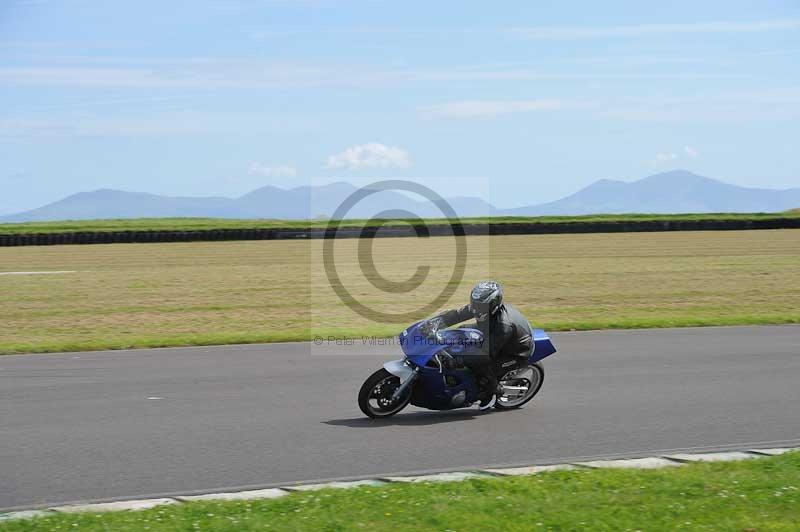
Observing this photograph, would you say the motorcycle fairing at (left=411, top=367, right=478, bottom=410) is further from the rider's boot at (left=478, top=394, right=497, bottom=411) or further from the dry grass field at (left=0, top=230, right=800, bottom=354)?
the dry grass field at (left=0, top=230, right=800, bottom=354)

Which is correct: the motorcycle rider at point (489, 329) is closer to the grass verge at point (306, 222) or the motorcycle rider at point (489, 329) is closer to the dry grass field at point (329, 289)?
the dry grass field at point (329, 289)

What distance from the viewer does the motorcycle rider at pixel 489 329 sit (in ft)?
33.9

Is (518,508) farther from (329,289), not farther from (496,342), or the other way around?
(329,289)

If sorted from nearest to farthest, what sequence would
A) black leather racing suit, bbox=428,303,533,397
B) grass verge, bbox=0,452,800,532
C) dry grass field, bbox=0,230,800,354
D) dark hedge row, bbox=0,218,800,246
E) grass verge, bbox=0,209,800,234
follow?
grass verge, bbox=0,452,800,532 → black leather racing suit, bbox=428,303,533,397 → dry grass field, bbox=0,230,800,354 → dark hedge row, bbox=0,218,800,246 → grass verge, bbox=0,209,800,234

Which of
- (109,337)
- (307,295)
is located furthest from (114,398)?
(307,295)

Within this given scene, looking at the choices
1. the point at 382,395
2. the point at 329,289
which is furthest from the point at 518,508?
the point at 329,289

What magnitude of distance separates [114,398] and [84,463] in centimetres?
308

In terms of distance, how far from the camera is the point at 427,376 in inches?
407

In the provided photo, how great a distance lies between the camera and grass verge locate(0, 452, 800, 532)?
6.30 meters

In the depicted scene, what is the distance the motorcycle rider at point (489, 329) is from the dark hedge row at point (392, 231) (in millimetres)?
45089

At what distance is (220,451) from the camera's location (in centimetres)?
873

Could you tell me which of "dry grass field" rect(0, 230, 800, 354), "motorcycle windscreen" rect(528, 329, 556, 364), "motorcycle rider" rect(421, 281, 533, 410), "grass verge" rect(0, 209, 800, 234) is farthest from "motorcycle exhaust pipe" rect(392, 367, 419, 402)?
"grass verge" rect(0, 209, 800, 234)

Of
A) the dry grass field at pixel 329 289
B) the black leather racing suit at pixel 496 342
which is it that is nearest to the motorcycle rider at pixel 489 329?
the black leather racing suit at pixel 496 342

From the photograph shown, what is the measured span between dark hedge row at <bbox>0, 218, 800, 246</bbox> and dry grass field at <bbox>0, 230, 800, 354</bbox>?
384cm
